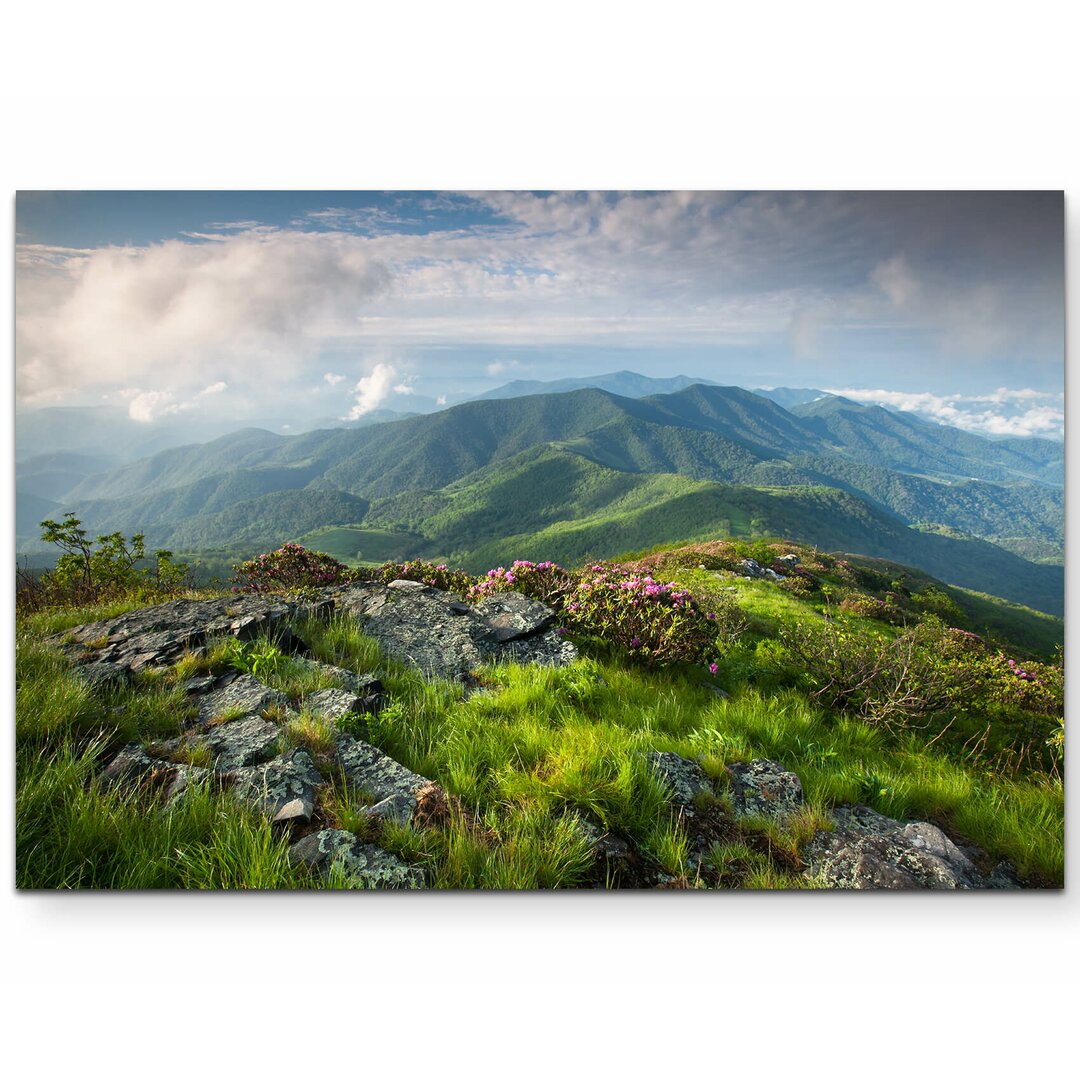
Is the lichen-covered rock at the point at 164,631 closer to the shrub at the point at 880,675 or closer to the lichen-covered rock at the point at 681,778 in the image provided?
the lichen-covered rock at the point at 681,778

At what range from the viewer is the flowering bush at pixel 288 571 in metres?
5.06

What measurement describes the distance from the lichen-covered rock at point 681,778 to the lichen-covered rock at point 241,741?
2.01 m

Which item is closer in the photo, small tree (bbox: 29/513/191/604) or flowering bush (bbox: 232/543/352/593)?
small tree (bbox: 29/513/191/604)

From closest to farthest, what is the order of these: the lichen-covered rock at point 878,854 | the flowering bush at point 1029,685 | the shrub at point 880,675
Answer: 1. the lichen-covered rock at point 878,854
2. the shrub at point 880,675
3. the flowering bush at point 1029,685

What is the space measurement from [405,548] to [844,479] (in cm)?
5699

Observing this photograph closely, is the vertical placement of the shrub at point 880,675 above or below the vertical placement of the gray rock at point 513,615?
below

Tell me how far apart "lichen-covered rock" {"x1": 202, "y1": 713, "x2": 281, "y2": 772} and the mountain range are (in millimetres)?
2533

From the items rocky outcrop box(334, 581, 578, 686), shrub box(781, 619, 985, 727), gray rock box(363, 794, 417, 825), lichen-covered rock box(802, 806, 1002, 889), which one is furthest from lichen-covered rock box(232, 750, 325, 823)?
shrub box(781, 619, 985, 727)

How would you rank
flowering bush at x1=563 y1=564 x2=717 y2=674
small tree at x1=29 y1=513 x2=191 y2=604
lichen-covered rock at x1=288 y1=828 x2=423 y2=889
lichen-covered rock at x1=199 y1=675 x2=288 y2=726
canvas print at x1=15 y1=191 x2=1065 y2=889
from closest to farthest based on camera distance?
lichen-covered rock at x1=288 y1=828 x2=423 y2=889 → canvas print at x1=15 y1=191 x2=1065 y2=889 → lichen-covered rock at x1=199 y1=675 x2=288 y2=726 → flowering bush at x1=563 y1=564 x2=717 y2=674 → small tree at x1=29 y1=513 x2=191 y2=604

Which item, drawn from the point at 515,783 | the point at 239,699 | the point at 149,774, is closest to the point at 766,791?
the point at 515,783

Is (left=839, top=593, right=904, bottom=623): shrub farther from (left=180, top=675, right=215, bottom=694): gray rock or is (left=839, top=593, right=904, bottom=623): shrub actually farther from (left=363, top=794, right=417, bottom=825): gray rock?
(left=180, top=675, right=215, bottom=694): gray rock

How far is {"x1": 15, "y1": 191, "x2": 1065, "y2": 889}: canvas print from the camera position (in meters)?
2.68

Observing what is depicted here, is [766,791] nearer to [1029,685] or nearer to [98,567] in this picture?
[1029,685]

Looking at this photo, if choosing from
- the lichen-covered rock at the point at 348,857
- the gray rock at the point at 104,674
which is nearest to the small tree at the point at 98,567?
the gray rock at the point at 104,674
